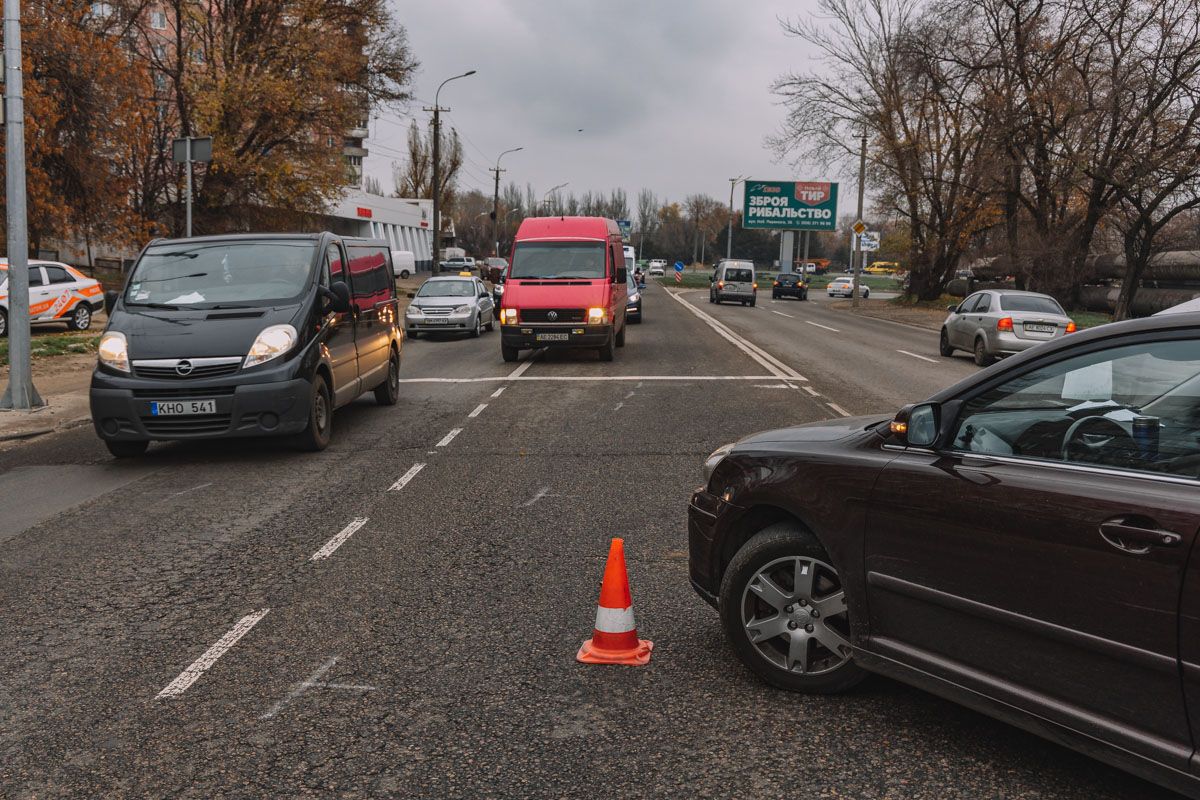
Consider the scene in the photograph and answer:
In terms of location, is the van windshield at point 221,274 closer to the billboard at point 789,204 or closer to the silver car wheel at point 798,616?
the silver car wheel at point 798,616

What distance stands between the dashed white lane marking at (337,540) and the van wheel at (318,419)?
2522 millimetres

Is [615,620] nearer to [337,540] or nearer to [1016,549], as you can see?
[1016,549]

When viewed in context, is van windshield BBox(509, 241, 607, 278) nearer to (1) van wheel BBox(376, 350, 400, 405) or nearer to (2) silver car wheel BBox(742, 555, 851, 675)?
(1) van wheel BBox(376, 350, 400, 405)

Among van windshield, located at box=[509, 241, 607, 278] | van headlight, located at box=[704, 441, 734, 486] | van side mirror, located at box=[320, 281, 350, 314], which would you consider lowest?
van headlight, located at box=[704, 441, 734, 486]

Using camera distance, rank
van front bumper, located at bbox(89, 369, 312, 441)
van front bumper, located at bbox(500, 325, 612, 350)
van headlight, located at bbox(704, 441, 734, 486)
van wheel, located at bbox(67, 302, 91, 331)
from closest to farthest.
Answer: van headlight, located at bbox(704, 441, 734, 486)
van front bumper, located at bbox(89, 369, 312, 441)
van front bumper, located at bbox(500, 325, 612, 350)
van wheel, located at bbox(67, 302, 91, 331)

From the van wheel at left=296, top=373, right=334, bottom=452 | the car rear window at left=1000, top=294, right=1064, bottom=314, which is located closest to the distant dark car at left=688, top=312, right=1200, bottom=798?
the van wheel at left=296, top=373, right=334, bottom=452

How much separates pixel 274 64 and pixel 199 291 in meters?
25.7

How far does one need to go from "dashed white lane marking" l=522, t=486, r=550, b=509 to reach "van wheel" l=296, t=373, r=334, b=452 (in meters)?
2.51

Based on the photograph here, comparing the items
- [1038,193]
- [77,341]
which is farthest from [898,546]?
[1038,193]

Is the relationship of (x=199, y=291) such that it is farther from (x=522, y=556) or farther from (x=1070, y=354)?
(x=1070, y=354)

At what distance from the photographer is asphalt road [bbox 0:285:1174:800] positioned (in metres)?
3.32

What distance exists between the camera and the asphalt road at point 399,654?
3324 millimetres

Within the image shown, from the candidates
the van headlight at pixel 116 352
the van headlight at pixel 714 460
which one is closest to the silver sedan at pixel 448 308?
the van headlight at pixel 116 352

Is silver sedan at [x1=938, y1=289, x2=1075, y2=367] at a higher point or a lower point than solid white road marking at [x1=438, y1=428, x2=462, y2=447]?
higher
